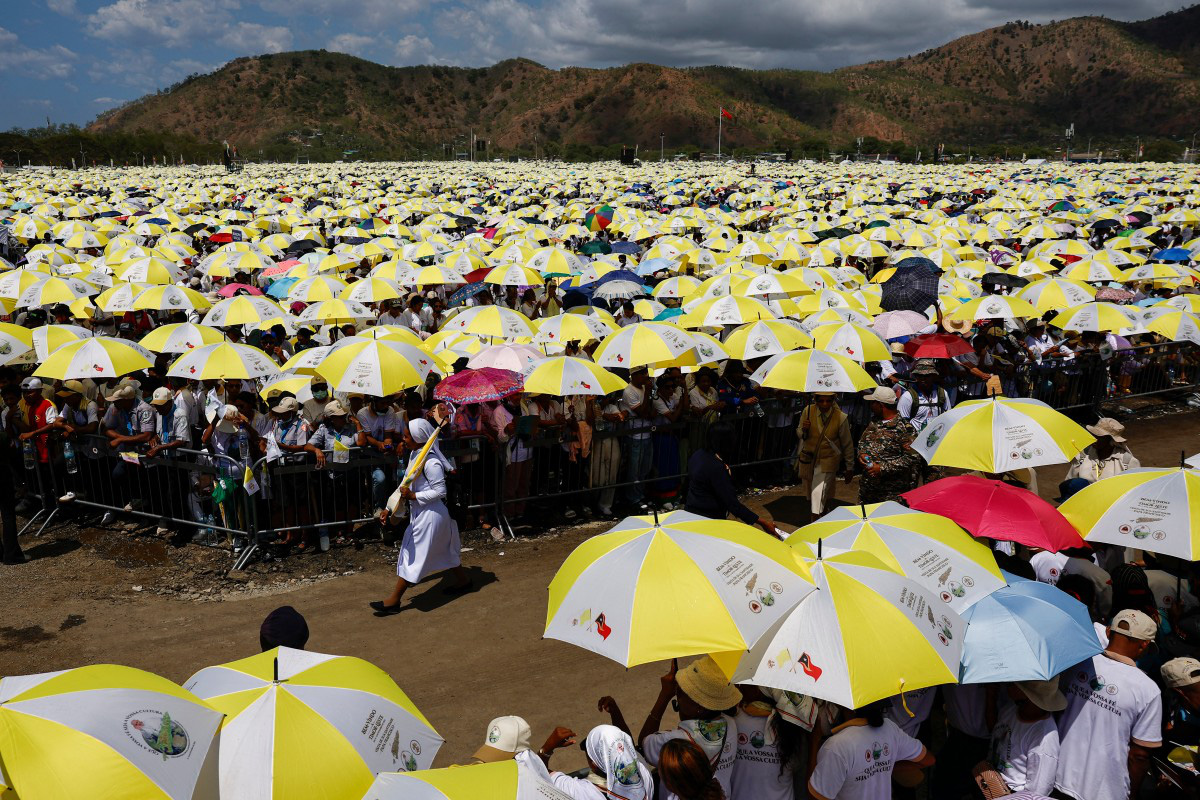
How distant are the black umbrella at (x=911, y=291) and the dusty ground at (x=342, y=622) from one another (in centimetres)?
693

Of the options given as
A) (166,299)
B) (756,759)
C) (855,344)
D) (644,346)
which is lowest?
(756,759)

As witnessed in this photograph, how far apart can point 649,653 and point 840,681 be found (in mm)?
829

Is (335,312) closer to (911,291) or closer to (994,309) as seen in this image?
(911,291)

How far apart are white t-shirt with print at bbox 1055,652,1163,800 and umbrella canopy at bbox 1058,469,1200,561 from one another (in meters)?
1.15

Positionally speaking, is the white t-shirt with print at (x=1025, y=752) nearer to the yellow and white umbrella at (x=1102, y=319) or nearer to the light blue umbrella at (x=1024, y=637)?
the light blue umbrella at (x=1024, y=637)

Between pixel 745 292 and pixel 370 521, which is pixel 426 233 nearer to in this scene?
pixel 745 292

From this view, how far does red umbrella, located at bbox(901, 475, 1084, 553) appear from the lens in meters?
5.21

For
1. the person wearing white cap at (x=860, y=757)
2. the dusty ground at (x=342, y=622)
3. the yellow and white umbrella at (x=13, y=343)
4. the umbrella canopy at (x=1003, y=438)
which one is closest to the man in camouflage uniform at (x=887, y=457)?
the umbrella canopy at (x=1003, y=438)

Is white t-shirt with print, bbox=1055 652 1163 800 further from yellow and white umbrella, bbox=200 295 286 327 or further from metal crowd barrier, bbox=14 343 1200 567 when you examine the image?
yellow and white umbrella, bbox=200 295 286 327

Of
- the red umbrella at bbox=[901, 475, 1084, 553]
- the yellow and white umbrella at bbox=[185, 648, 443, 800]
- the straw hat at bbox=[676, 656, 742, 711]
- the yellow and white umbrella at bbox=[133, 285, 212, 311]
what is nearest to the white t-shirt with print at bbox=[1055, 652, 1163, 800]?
the red umbrella at bbox=[901, 475, 1084, 553]

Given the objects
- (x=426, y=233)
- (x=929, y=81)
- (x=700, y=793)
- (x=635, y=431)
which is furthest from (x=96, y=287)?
(x=929, y=81)

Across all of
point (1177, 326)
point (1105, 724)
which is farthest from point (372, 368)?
point (1177, 326)

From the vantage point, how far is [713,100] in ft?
464

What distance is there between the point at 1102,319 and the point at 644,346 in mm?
6150
